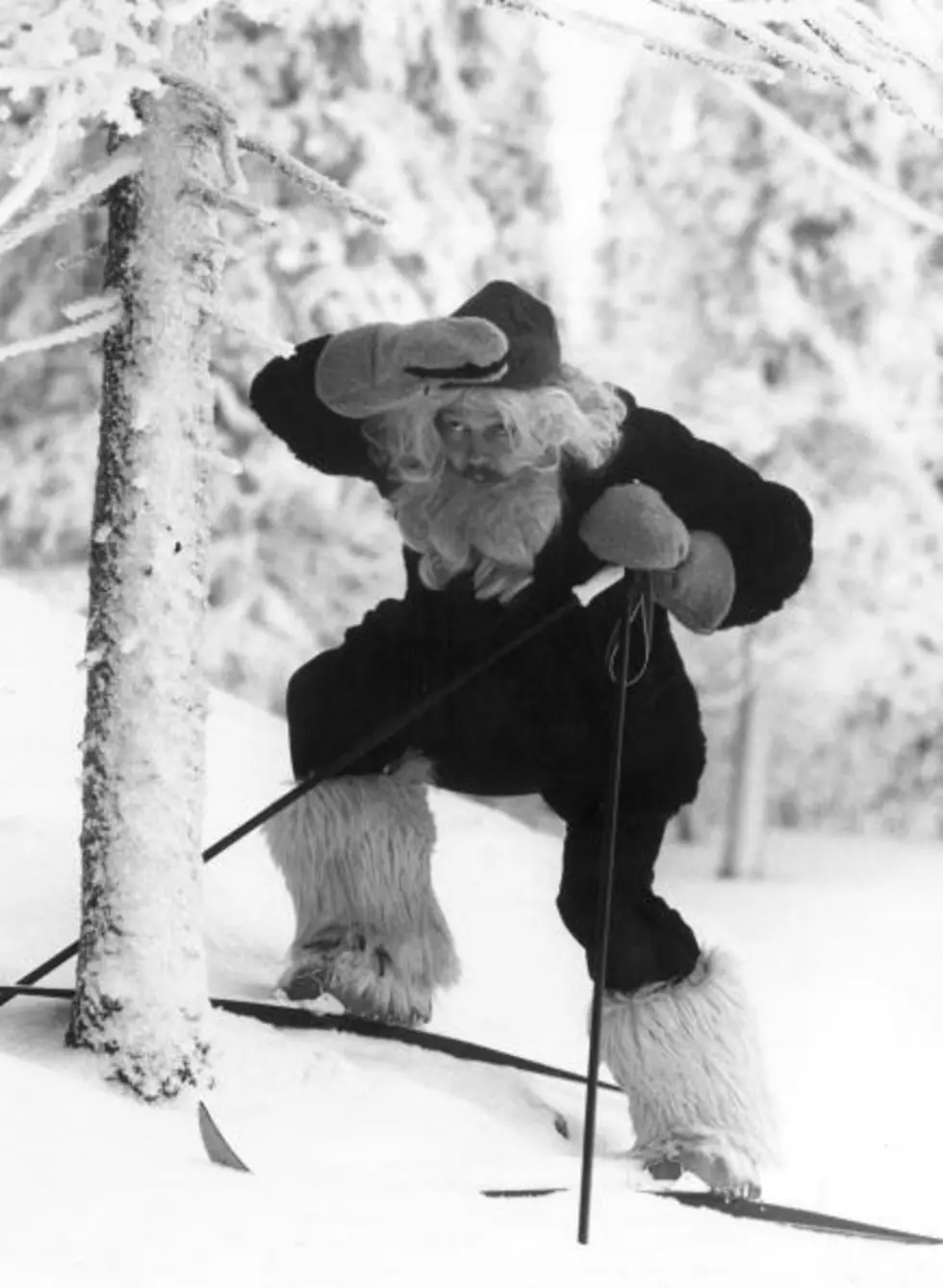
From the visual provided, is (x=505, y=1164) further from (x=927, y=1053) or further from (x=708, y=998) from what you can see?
(x=927, y=1053)

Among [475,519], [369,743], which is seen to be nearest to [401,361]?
[475,519]

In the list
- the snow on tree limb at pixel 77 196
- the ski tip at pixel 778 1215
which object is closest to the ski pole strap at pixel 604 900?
the ski tip at pixel 778 1215

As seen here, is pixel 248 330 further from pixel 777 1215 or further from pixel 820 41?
pixel 777 1215

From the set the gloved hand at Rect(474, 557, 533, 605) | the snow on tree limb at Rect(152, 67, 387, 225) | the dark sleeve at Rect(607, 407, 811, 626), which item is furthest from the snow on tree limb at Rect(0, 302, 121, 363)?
the dark sleeve at Rect(607, 407, 811, 626)

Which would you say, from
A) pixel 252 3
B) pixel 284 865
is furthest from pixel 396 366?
pixel 284 865

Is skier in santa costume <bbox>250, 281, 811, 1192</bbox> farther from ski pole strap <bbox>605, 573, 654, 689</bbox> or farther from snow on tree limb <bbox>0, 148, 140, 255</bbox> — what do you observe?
snow on tree limb <bbox>0, 148, 140, 255</bbox>

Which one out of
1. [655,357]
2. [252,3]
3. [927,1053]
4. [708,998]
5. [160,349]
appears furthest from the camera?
[655,357]

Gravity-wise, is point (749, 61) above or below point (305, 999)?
above

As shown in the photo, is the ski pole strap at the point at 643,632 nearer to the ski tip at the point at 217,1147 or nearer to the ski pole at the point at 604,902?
the ski pole at the point at 604,902

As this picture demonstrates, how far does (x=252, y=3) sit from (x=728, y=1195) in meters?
2.11

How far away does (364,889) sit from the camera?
3.46 metres

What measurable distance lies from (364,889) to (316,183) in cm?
145

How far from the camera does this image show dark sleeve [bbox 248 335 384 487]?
322cm

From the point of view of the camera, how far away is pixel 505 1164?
2.82 metres
